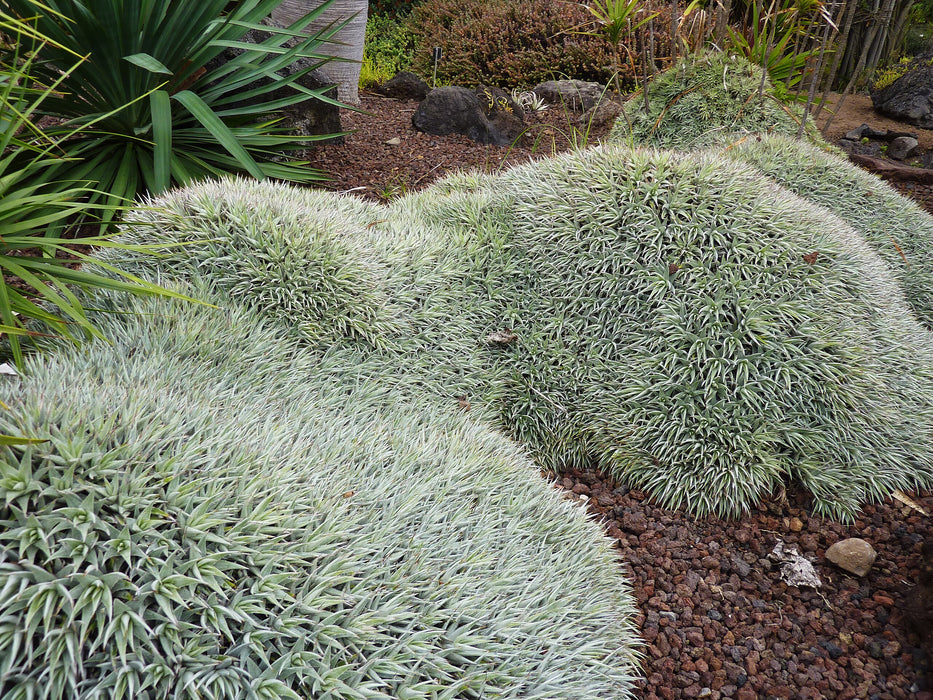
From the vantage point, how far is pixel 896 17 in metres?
10.9

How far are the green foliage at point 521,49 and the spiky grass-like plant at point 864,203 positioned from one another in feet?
15.0

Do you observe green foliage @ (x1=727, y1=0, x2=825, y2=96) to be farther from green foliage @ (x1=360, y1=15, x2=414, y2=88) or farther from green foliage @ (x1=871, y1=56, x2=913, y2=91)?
green foliage @ (x1=360, y1=15, x2=414, y2=88)

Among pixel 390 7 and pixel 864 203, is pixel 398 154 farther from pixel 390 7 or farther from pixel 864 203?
pixel 390 7

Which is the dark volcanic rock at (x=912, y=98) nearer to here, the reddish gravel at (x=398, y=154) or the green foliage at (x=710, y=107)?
the green foliage at (x=710, y=107)

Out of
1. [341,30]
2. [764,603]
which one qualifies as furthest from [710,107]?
[764,603]

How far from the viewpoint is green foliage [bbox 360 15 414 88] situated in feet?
31.3

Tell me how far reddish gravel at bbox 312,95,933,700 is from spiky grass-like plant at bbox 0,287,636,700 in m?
0.21

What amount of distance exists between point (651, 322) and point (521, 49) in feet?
24.2

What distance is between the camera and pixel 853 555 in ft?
7.91

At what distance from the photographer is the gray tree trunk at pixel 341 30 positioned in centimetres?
610

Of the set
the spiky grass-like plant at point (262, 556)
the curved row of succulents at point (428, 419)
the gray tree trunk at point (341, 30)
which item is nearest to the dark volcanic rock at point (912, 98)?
the curved row of succulents at point (428, 419)

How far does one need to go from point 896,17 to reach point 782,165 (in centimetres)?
974

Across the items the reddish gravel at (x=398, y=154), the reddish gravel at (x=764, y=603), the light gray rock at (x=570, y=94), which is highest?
the light gray rock at (x=570, y=94)

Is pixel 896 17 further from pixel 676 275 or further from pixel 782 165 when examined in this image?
pixel 676 275
